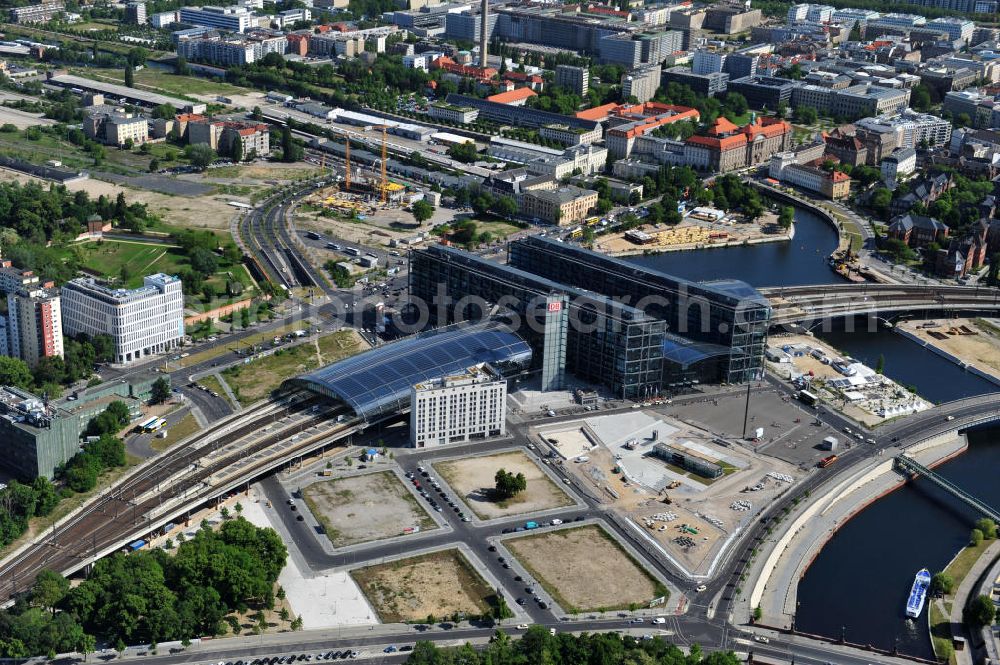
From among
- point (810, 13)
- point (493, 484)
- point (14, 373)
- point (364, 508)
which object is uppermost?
point (810, 13)

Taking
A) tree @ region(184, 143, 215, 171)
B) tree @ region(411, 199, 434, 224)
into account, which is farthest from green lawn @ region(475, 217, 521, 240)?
tree @ region(184, 143, 215, 171)

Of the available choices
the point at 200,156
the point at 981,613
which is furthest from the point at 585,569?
the point at 200,156

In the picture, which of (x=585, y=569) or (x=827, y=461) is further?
(x=827, y=461)

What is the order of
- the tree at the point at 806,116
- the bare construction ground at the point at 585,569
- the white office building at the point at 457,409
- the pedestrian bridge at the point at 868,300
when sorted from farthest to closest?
the tree at the point at 806,116 < the pedestrian bridge at the point at 868,300 < the white office building at the point at 457,409 < the bare construction ground at the point at 585,569

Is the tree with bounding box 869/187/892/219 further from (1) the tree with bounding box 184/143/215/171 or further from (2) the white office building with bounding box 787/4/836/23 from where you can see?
(2) the white office building with bounding box 787/4/836/23

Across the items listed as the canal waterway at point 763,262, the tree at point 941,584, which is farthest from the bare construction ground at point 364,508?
the canal waterway at point 763,262

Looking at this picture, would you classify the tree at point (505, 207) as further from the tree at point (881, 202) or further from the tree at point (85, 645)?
the tree at point (85, 645)

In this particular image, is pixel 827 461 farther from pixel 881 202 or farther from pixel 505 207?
pixel 881 202

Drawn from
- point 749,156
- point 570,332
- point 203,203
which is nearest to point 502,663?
point 570,332
